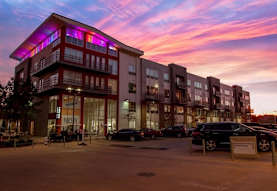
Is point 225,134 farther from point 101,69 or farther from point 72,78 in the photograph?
point 101,69

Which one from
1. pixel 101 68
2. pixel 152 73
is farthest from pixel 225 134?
pixel 152 73

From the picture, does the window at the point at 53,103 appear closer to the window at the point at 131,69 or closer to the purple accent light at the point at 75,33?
the purple accent light at the point at 75,33

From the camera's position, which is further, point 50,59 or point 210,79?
point 210,79

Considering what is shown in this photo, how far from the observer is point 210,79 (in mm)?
66875

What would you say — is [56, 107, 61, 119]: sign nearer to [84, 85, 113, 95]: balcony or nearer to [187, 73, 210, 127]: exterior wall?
[84, 85, 113, 95]: balcony

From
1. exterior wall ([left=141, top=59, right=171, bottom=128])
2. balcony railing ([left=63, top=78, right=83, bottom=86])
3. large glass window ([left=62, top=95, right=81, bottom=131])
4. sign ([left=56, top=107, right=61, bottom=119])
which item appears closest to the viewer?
sign ([left=56, top=107, right=61, bottom=119])

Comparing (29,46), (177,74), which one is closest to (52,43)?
(29,46)

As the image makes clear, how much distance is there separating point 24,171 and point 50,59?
2904cm

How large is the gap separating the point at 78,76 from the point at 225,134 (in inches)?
1040

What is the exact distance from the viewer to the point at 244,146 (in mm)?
11125

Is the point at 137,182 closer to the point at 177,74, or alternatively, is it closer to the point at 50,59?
the point at 50,59

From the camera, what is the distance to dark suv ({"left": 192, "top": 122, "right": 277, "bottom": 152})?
13.5m

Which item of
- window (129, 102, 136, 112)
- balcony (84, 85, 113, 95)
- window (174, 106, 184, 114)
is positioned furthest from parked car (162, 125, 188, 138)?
window (174, 106, 184, 114)

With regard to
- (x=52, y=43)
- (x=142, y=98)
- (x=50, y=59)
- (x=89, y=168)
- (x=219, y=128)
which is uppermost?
(x=52, y=43)
